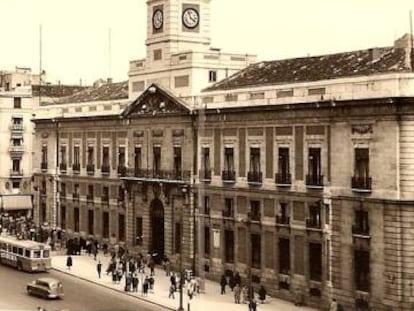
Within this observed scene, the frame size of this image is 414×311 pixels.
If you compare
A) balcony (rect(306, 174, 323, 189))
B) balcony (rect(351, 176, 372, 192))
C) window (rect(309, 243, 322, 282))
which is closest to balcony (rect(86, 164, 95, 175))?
balcony (rect(306, 174, 323, 189))

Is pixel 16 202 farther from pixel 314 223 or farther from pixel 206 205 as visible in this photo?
pixel 314 223

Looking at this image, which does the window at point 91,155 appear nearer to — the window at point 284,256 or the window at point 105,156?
the window at point 105,156

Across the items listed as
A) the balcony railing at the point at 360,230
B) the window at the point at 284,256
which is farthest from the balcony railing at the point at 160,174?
the balcony railing at the point at 360,230

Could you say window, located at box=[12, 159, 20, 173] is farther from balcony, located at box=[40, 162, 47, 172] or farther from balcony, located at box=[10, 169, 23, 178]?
balcony, located at box=[40, 162, 47, 172]

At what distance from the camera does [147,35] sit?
6938 centimetres

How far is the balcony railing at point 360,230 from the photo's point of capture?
46844 millimetres

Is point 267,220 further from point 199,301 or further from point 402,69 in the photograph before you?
point 402,69

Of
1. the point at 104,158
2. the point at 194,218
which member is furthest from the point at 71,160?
the point at 194,218

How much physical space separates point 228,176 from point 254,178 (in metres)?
2.86

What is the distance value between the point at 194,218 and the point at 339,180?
587 inches

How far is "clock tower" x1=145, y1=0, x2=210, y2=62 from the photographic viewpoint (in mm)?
66625

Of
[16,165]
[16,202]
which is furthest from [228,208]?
[16,165]

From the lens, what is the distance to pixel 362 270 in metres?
47.3

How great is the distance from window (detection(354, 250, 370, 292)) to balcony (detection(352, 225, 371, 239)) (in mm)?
860
